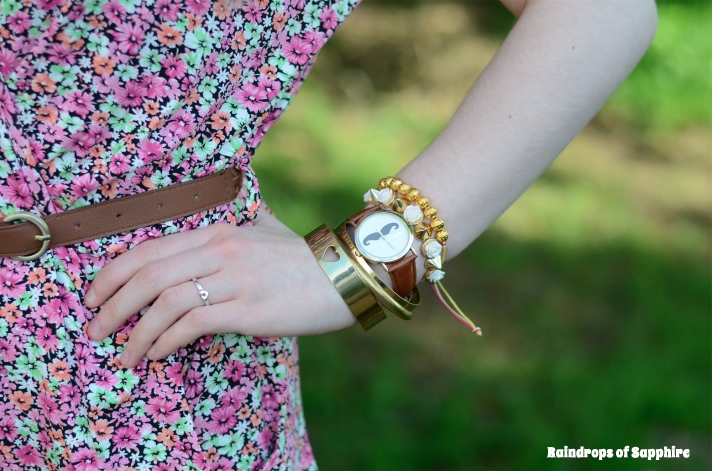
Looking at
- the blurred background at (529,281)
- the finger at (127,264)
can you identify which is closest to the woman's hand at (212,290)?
the finger at (127,264)

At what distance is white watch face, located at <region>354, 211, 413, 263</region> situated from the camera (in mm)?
1124

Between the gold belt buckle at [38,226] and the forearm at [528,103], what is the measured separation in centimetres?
50

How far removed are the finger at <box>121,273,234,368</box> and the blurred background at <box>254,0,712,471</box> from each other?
148cm

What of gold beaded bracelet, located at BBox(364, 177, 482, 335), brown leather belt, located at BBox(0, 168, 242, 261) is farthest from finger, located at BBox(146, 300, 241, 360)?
gold beaded bracelet, located at BBox(364, 177, 482, 335)

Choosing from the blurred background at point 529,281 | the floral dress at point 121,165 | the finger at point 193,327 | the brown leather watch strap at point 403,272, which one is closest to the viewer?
the floral dress at point 121,165

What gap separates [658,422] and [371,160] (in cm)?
183

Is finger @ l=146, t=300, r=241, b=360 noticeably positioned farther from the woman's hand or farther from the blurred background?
the blurred background

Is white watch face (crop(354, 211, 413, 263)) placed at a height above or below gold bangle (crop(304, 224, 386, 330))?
above

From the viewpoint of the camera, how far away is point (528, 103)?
107 centimetres

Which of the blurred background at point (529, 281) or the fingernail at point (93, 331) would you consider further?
the blurred background at point (529, 281)

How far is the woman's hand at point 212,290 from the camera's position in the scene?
102 centimetres

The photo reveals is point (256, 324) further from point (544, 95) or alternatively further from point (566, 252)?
point (566, 252)

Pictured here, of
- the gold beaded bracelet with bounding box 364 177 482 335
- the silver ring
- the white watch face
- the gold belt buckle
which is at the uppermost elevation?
the gold beaded bracelet with bounding box 364 177 482 335

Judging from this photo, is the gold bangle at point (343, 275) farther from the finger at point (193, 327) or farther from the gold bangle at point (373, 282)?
the finger at point (193, 327)
